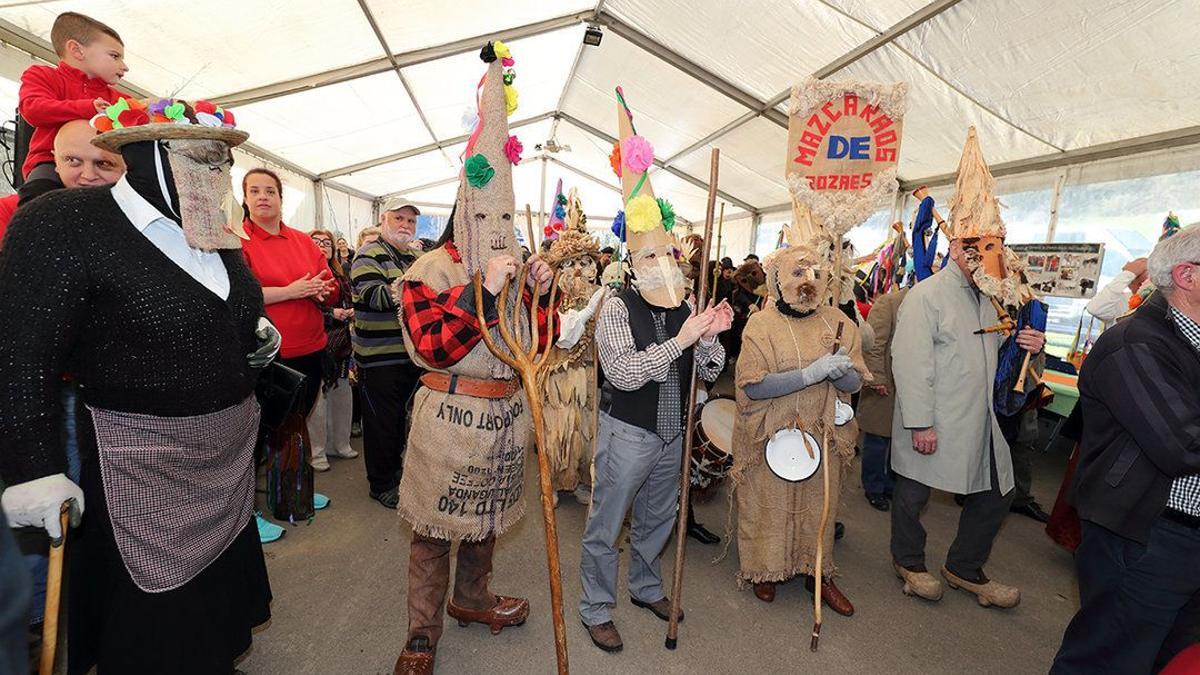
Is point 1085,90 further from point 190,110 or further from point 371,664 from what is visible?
point 371,664

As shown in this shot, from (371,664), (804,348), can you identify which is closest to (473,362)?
(371,664)

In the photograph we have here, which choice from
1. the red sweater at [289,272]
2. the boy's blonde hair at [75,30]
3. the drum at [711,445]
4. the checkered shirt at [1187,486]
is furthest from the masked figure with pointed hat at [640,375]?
the boy's blonde hair at [75,30]

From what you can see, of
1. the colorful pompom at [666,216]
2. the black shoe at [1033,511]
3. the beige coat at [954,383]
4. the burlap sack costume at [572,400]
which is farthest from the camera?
the black shoe at [1033,511]

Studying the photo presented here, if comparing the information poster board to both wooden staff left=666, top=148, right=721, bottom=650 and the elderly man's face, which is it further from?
the elderly man's face

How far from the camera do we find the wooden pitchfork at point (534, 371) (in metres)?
1.86

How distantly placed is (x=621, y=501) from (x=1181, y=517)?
1.95 metres

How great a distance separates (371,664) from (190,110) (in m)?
2.20

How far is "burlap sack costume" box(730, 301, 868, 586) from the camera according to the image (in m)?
2.75

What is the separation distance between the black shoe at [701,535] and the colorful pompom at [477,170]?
2.68 metres

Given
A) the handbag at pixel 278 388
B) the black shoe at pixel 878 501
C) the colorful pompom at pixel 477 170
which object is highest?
the colorful pompom at pixel 477 170

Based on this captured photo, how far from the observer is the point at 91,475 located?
1486 millimetres

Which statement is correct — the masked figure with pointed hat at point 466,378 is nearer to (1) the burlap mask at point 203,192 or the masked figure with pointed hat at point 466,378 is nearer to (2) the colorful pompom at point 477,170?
(2) the colorful pompom at point 477,170

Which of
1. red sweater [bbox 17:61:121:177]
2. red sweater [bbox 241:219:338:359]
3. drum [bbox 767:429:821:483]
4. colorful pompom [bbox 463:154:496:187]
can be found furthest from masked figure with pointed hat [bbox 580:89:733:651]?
red sweater [bbox 17:61:121:177]

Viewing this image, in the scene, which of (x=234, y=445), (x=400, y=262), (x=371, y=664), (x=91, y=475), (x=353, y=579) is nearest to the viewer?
(x=91, y=475)
